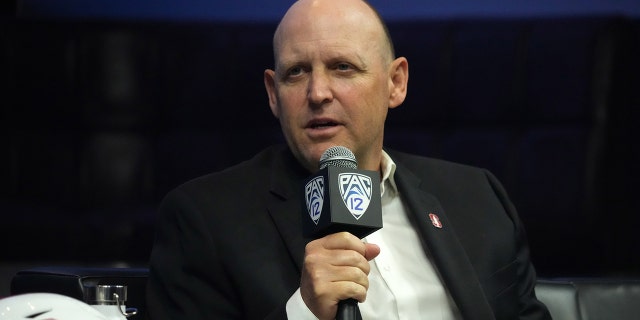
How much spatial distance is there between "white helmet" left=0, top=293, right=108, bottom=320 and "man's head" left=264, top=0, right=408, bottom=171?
801 millimetres

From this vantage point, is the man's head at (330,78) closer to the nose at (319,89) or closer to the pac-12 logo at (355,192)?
the nose at (319,89)

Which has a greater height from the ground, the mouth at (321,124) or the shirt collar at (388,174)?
the mouth at (321,124)

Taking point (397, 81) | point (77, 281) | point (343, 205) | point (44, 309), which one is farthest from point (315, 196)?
point (397, 81)

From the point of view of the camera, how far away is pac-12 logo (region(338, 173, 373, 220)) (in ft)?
5.14

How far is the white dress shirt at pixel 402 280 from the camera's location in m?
2.18

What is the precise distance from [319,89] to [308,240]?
279 millimetres

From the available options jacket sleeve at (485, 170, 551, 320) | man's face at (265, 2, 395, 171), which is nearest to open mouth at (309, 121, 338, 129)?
man's face at (265, 2, 395, 171)

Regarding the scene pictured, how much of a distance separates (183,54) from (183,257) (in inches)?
56.3

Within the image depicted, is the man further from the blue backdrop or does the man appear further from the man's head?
the blue backdrop

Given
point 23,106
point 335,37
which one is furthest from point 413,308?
point 23,106

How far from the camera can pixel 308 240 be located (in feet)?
7.02

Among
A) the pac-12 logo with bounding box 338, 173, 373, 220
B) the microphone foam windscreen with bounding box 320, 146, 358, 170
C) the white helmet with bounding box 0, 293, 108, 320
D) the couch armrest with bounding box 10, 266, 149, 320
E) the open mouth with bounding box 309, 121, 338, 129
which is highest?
the microphone foam windscreen with bounding box 320, 146, 358, 170

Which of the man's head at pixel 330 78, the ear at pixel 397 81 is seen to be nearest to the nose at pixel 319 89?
the man's head at pixel 330 78

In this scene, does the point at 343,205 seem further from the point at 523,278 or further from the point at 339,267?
the point at 523,278
